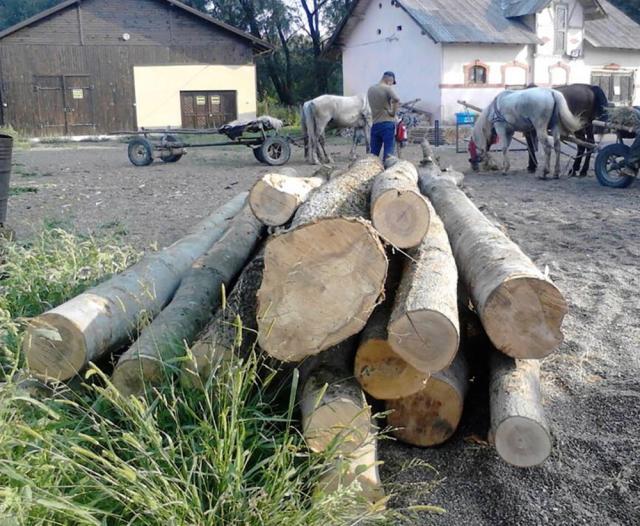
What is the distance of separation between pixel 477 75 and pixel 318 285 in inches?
963

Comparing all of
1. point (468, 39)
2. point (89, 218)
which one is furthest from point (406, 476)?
point (468, 39)

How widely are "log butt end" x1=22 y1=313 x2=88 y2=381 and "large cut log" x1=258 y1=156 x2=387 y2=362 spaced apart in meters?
0.87

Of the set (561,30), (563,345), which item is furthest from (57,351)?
(561,30)

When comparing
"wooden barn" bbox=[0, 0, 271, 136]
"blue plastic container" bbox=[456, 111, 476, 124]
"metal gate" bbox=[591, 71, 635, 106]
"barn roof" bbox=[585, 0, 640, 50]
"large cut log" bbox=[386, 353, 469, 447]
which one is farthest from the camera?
"metal gate" bbox=[591, 71, 635, 106]

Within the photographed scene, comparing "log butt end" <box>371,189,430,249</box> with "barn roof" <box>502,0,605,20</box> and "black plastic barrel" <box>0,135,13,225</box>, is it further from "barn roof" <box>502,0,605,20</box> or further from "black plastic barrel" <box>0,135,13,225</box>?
"barn roof" <box>502,0,605,20</box>

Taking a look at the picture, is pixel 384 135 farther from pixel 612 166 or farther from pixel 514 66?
pixel 514 66

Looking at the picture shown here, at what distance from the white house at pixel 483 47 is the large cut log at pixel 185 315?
2115 centimetres

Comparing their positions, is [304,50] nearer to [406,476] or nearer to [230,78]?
[230,78]

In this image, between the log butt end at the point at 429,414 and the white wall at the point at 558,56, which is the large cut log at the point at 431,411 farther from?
the white wall at the point at 558,56

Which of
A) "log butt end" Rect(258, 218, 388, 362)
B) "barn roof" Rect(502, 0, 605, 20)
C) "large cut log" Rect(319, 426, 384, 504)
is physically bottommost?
"large cut log" Rect(319, 426, 384, 504)

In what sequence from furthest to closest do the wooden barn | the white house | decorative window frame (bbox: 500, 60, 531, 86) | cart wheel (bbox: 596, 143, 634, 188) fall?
the wooden barn < decorative window frame (bbox: 500, 60, 531, 86) < the white house < cart wheel (bbox: 596, 143, 634, 188)

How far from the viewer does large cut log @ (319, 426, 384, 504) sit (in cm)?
254

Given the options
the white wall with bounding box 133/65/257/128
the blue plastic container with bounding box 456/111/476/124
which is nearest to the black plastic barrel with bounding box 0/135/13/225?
the blue plastic container with bounding box 456/111/476/124

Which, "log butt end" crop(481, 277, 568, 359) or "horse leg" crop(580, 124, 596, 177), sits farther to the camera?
"horse leg" crop(580, 124, 596, 177)
